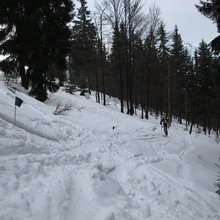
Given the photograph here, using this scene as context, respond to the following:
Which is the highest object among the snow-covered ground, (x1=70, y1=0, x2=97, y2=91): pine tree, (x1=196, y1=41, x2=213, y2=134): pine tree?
(x1=70, y1=0, x2=97, y2=91): pine tree

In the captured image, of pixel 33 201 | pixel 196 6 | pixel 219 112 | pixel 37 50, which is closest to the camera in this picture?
pixel 33 201

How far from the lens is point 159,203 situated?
5.39 m

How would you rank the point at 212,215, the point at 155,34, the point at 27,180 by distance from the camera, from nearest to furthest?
the point at 27,180 → the point at 212,215 → the point at 155,34

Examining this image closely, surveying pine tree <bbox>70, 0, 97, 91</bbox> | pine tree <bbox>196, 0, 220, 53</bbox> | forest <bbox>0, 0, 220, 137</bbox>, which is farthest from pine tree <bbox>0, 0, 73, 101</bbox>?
pine tree <bbox>70, 0, 97, 91</bbox>

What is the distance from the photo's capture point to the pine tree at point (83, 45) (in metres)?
33.3

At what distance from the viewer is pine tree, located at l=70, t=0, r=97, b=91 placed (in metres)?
33.3

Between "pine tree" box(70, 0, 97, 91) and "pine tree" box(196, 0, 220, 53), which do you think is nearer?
"pine tree" box(196, 0, 220, 53)

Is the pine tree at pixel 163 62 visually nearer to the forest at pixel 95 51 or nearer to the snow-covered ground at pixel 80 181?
the forest at pixel 95 51

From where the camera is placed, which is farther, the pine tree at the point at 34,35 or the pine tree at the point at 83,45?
the pine tree at the point at 83,45

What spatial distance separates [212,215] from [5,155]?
17.5 feet

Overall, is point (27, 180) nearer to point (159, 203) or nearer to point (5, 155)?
point (5, 155)

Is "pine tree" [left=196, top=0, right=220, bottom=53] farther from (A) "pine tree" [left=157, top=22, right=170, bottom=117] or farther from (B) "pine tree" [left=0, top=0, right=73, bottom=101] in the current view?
(A) "pine tree" [left=157, top=22, right=170, bottom=117]

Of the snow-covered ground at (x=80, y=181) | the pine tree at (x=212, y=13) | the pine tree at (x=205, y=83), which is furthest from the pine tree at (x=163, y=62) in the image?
the snow-covered ground at (x=80, y=181)

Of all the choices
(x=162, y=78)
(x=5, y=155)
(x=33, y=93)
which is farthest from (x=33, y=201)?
(x=162, y=78)
